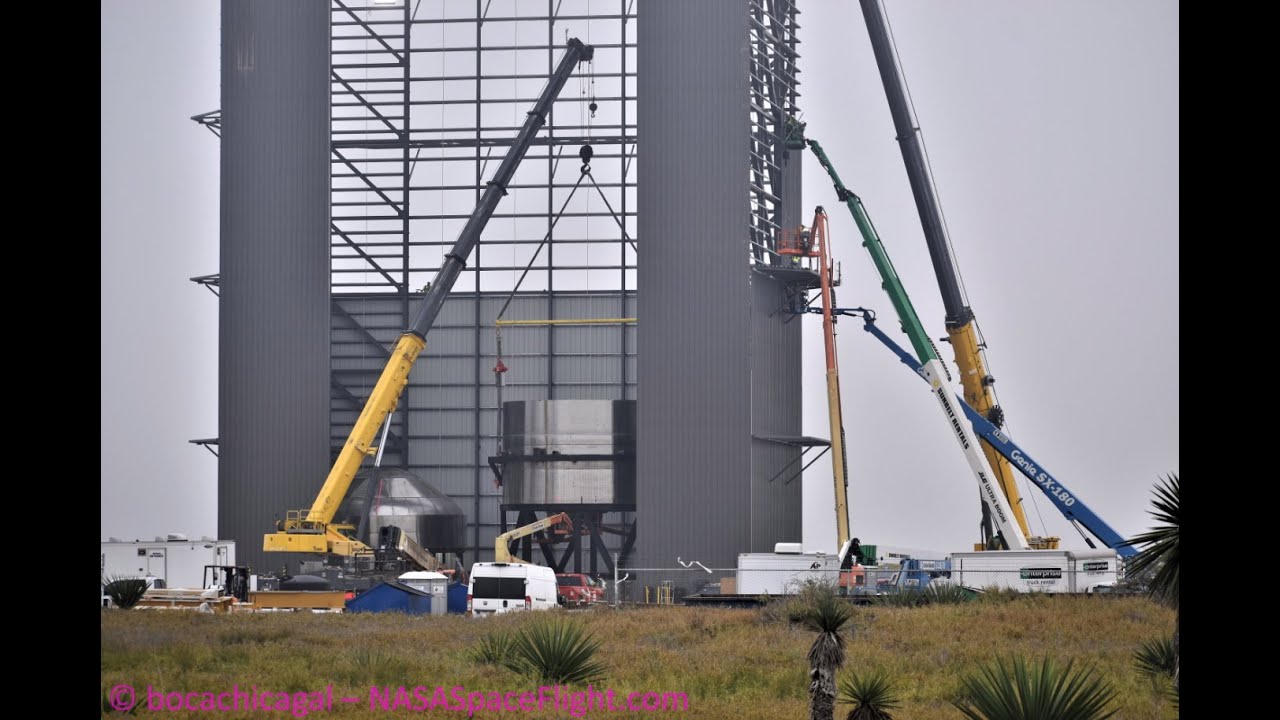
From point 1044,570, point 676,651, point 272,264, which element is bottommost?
point 676,651

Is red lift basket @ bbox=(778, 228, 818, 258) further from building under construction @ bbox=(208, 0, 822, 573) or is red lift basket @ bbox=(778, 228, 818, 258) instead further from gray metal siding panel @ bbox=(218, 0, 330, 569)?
gray metal siding panel @ bbox=(218, 0, 330, 569)

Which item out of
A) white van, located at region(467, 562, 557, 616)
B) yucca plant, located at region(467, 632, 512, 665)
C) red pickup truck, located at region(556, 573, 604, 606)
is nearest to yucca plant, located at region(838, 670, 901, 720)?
yucca plant, located at region(467, 632, 512, 665)

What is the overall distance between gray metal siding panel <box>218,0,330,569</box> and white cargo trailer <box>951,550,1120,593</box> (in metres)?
25.2

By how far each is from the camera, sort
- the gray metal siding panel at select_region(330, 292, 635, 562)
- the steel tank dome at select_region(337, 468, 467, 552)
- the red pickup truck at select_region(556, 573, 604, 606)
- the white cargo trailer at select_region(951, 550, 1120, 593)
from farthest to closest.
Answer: the gray metal siding panel at select_region(330, 292, 635, 562)
the steel tank dome at select_region(337, 468, 467, 552)
the red pickup truck at select_region(556, 573, 604, 606)
the white cargo trailer at select_region(951, 550, 1120, 593)

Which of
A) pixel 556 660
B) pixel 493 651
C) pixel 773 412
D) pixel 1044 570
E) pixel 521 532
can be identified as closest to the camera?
pixel 556 660

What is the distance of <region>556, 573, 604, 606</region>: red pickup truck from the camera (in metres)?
53.1

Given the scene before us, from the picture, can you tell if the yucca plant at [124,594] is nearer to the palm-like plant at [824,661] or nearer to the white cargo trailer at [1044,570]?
the palm-like plant at [824,661]

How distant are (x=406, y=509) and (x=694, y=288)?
47.8ft

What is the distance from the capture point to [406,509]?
197 feet

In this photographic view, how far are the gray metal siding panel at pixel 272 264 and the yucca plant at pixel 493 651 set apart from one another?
3462 cm

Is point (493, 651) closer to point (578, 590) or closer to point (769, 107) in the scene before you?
point (578, 590)

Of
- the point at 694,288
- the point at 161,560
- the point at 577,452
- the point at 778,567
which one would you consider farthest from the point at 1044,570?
the point at 161,560

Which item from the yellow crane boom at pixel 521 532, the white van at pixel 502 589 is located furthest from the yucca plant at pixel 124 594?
the yellow crane boom at pixel 521 532
